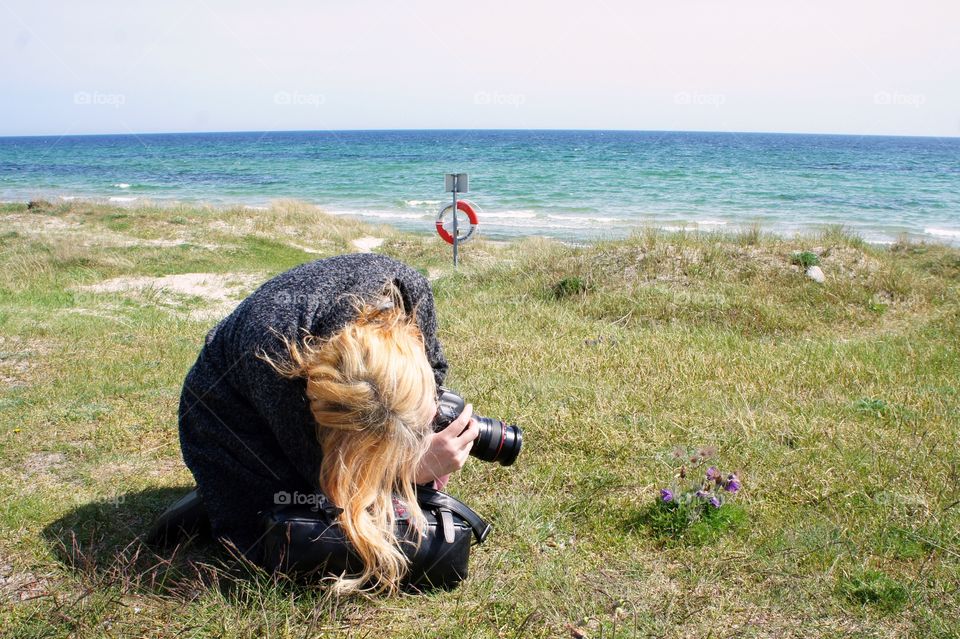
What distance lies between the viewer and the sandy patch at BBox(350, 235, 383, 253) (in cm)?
1531

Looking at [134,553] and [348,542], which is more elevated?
[348,542]

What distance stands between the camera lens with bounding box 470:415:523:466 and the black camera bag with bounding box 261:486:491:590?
0.67ft

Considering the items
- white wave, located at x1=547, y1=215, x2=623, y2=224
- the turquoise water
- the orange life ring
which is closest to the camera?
the orange life ring

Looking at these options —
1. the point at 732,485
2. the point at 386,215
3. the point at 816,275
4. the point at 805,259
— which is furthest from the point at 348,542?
the point at 386,215

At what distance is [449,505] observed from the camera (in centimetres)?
251

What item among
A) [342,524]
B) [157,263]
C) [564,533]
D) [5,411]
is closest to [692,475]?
[564,533]

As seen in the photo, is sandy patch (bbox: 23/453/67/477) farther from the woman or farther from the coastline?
the coastline

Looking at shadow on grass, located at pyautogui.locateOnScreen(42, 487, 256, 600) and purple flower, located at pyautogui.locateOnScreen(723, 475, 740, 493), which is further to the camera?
purple flower, located at pyautogui.locateOnScreen(723, 475, 740, 493)

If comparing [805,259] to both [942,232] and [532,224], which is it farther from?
[942,232]

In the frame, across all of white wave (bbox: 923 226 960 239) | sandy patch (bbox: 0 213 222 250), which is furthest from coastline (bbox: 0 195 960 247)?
sandy patch (bbox: 0 213 222 250)

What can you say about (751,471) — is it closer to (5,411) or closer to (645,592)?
(645,592)

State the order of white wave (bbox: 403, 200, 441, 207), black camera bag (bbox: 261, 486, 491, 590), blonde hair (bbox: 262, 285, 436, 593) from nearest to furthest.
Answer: blonde hair (bbox: 262, 285, 436, 593), black camera bag (bbox: 261, 486, 491, 590), white wave (bbox: 403, 200, 441, 207)

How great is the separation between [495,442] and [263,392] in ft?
2.70

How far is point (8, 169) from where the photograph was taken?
2005 inches
